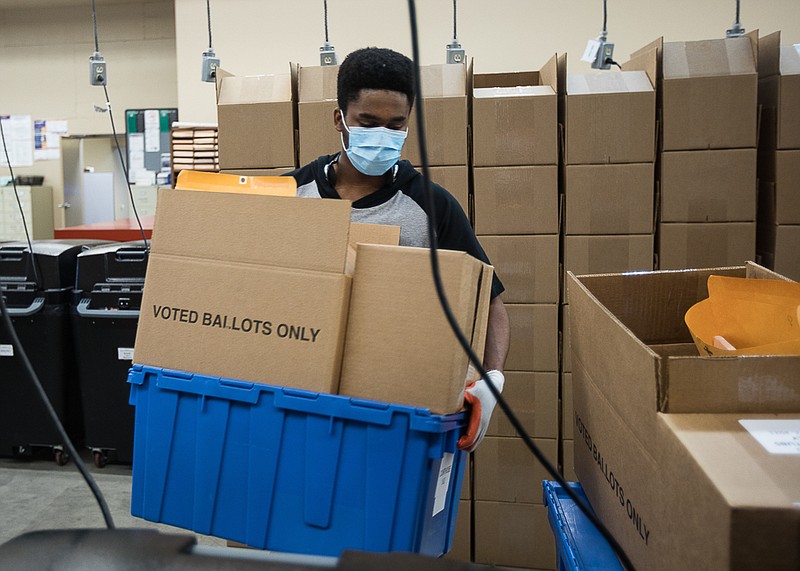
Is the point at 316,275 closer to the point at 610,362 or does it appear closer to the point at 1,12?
the point at 610,362

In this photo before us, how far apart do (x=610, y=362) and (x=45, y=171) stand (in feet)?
24.1

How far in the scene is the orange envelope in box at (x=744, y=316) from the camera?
940 millimetres

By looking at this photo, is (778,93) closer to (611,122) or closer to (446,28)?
(611,122)

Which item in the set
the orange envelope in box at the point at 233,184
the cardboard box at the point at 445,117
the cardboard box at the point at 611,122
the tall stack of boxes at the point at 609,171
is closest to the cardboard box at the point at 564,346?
the tall stack of boxes at the point at 609,171

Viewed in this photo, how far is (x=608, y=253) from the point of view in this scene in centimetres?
237

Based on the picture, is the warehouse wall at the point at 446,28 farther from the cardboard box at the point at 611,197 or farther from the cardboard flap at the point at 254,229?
the cardboard flap at the point at 254,229

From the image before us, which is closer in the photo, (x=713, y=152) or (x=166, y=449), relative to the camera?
(x=166, y=449)

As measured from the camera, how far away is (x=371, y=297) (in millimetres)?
981

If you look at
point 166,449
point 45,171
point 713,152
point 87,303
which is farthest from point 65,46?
point 166,449

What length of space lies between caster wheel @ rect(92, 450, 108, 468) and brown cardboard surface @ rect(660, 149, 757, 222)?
A: 8.65 ft

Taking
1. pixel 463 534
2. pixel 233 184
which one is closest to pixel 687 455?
pixel 233 184

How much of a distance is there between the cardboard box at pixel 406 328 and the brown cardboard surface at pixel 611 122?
4.92 ft

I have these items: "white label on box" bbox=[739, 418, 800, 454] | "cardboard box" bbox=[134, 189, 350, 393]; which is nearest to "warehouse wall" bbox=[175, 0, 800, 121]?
"cardboard box" bbox=[134, 189, 350, 393]

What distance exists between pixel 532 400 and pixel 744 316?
57.7 inches
